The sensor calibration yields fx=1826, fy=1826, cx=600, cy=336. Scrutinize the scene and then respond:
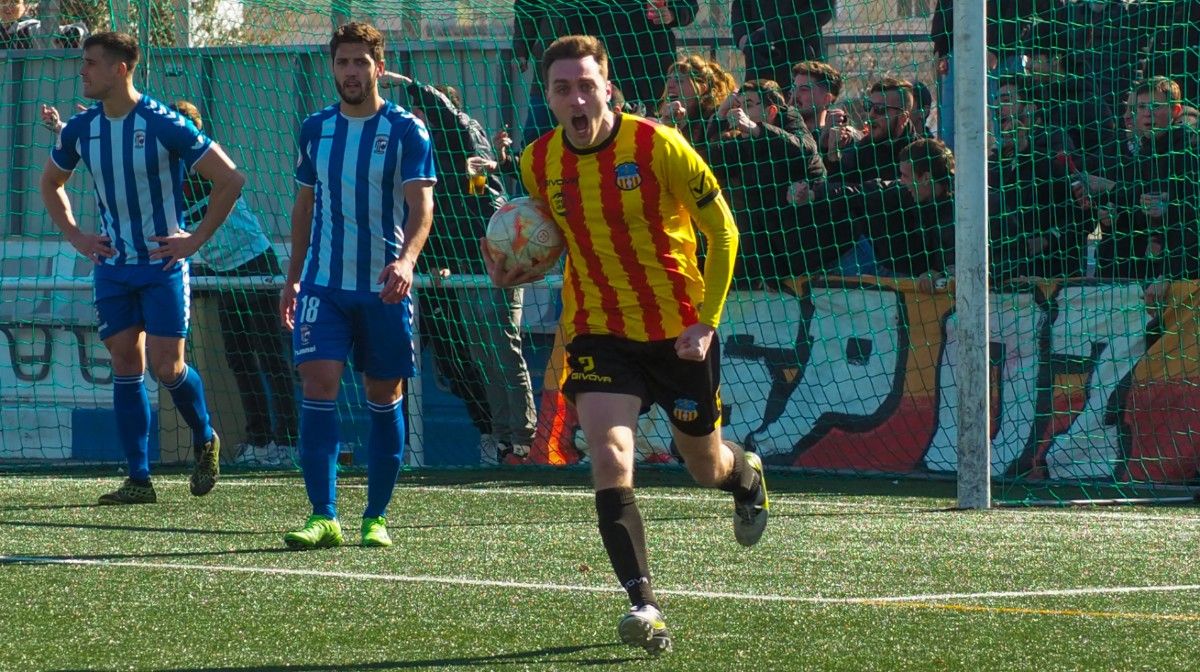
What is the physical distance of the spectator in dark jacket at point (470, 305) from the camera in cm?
1060

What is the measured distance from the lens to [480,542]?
275 inches

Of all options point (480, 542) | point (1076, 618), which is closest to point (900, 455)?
point (480, 542)

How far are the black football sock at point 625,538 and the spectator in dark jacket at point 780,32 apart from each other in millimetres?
6336

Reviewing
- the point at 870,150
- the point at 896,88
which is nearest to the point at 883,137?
the point at 870,150

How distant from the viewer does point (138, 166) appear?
26.9 ft

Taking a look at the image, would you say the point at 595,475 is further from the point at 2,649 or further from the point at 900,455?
the point at 900,455

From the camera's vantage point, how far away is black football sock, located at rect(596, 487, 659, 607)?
15.3ft

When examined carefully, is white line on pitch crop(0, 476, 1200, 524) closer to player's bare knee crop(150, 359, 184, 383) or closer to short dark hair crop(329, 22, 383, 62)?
player's bare knee crop(150, 359, 184, 383)

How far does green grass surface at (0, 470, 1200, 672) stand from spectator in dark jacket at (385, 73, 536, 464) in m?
1.84

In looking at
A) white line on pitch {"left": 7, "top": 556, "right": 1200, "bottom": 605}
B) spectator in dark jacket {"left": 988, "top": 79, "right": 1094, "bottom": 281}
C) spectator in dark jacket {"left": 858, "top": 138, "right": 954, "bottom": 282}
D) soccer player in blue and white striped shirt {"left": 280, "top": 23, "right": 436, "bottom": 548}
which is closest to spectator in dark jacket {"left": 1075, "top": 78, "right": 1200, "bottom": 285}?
spectator in dark jacket {"left": 988, "top": 79, "right": 1094, "bottom": 281}

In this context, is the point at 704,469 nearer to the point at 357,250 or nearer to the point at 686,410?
the point at 686,410

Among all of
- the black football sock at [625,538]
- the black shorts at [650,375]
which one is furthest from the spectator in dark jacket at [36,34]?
the black football sock at [625,538]

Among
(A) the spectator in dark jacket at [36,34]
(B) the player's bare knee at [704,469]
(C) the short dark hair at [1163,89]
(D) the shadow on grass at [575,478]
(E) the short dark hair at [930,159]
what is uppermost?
(A) the spectator in dark jacket at [36,34]

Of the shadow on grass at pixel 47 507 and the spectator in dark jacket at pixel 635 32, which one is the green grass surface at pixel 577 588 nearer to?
the shadow on grass at pixel 47 507
